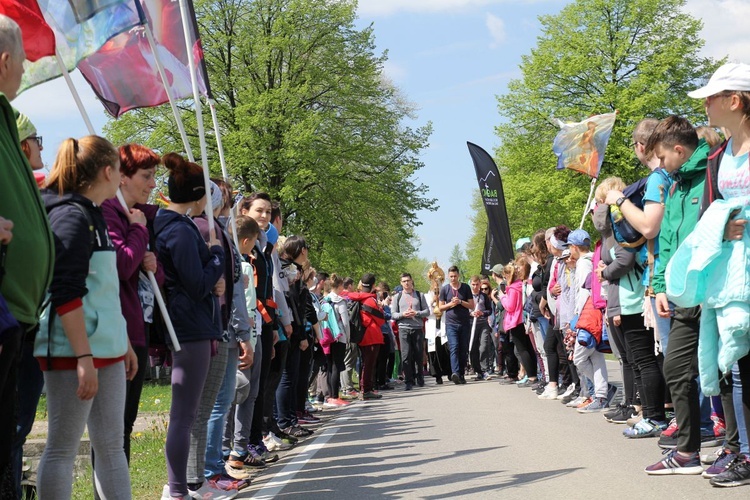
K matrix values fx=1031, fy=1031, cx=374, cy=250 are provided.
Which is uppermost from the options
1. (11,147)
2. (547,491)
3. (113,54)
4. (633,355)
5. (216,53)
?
(216,53)

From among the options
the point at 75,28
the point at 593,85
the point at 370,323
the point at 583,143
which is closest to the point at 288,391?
the point at 75,28

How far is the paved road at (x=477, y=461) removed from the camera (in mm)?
6559

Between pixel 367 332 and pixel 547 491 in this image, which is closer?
pixel 547 491

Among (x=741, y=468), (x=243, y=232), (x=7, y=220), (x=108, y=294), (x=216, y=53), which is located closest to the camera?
(x=7, y=220)

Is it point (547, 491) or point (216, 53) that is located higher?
point (216, 53)

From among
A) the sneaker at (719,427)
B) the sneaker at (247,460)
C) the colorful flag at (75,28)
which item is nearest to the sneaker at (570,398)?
the sneaker at (719,427)

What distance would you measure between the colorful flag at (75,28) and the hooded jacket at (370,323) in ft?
38.9

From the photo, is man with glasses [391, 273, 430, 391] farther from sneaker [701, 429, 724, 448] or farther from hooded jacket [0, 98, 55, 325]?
hooded jacket [0, 98, 55, 325]

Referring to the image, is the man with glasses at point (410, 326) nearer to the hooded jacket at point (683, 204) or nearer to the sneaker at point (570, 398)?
the sneaker at point (570, 398)

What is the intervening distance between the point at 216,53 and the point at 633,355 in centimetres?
2959

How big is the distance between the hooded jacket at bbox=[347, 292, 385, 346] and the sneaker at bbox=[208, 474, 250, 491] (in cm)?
1040

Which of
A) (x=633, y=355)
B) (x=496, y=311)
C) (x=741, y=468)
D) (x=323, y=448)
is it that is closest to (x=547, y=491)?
(x=741, y=468)

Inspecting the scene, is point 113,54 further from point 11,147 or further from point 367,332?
point 367,332

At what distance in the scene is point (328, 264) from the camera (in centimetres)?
3784
